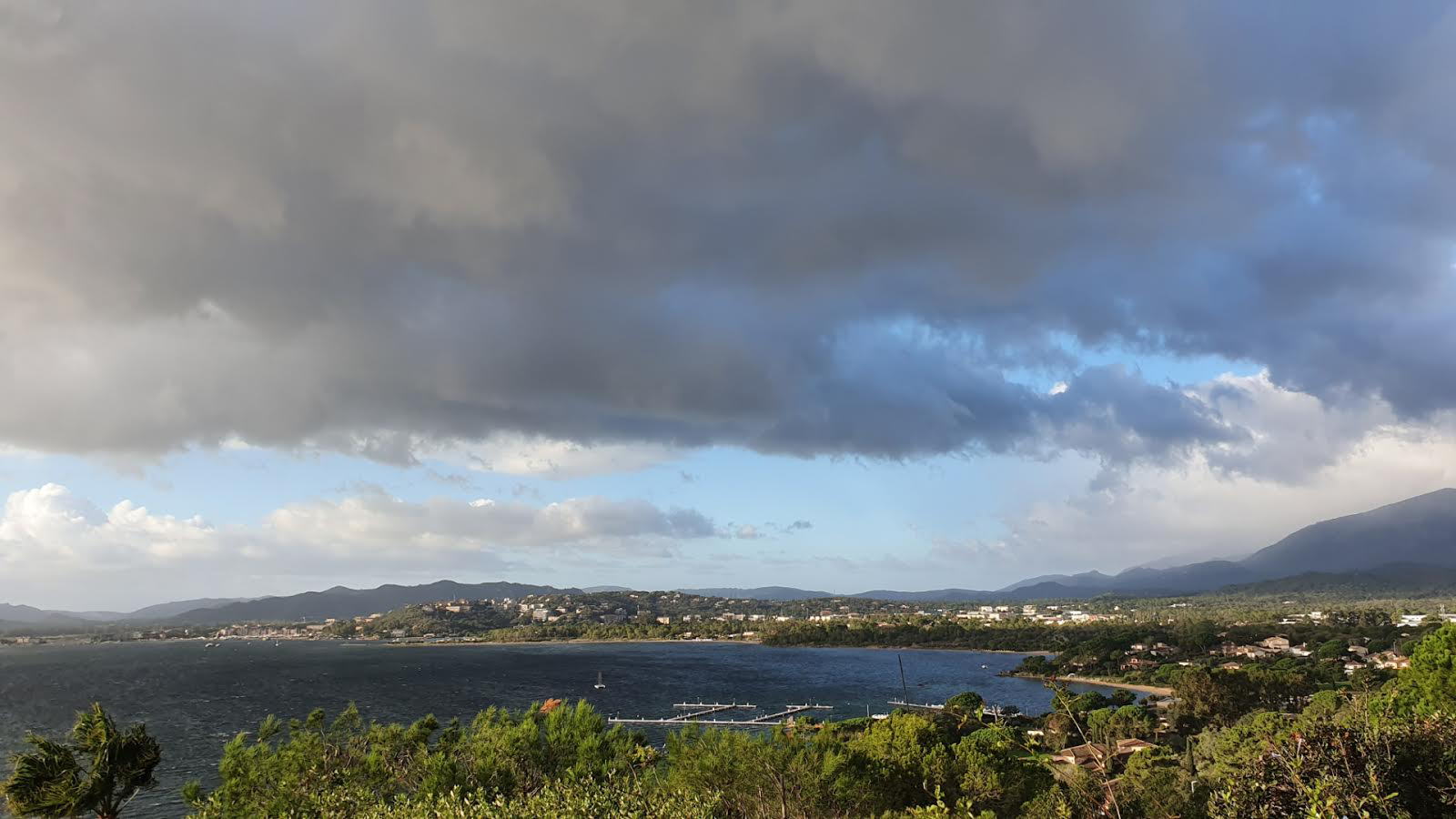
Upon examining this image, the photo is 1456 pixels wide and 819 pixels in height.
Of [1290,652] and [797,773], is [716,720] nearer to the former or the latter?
[797,773]

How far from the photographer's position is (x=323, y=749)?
34156mm

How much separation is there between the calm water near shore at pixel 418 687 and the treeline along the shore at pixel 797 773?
111 feet

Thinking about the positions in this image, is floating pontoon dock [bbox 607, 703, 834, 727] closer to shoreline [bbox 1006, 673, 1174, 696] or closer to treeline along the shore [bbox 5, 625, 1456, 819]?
shoreline [bbox 1006, 673, 1174, 696]

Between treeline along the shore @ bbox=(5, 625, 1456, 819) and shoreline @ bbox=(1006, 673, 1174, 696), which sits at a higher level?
treeline along the shore @ bbox=(5, 625, 1456, 819)

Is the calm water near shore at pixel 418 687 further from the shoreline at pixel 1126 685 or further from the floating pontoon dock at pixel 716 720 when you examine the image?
the shoreline at pixel 1126 685

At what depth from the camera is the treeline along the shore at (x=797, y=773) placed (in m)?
14.2

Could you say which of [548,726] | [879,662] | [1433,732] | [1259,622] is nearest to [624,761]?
[548,726]

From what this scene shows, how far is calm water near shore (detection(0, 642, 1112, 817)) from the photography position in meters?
95.5

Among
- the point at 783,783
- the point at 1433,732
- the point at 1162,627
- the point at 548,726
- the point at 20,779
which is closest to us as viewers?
the point at 1433,732

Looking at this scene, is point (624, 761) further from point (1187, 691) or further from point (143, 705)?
point (143, 705)

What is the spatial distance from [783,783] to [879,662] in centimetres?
16223

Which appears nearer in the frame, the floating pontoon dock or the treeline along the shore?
the treeline along the shore

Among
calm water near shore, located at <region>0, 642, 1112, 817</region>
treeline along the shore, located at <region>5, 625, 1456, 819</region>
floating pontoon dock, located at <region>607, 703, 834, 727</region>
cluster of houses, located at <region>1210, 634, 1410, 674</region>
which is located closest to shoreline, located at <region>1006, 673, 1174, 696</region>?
calm water near shore, located at <region>0, 642, 1112, 817</region>

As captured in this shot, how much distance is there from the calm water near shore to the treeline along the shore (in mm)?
33804
